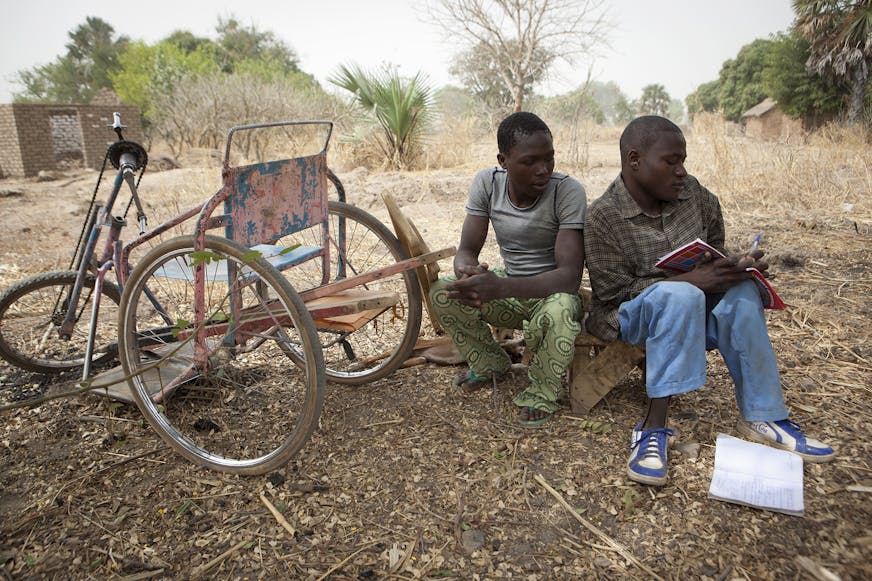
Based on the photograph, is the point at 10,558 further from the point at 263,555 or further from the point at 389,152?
the point at 389,152

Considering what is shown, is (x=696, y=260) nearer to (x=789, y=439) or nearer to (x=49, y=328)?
(x=789, y=439)

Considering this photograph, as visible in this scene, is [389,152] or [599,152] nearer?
[389,152]

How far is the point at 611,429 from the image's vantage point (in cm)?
244

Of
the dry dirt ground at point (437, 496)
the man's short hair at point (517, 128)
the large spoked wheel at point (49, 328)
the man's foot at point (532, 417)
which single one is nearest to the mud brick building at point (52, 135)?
the large spoked wheel at point (49, 328)

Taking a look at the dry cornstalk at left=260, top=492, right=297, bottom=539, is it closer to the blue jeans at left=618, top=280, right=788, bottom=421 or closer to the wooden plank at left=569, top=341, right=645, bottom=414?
the wooden plank at left=569, top=341, right=645, bottom=414

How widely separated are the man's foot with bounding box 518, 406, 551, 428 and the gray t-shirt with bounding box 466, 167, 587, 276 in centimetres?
63

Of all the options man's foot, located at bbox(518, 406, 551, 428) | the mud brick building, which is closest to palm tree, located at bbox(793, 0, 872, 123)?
man's foot, located at bbox(518, 406, 551, 428)

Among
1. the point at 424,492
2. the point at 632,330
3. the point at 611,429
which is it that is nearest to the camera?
the point at 424,492

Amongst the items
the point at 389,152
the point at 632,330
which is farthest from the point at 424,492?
the point at 389,152

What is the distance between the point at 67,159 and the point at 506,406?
23.4 m

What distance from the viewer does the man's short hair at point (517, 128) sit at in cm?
238

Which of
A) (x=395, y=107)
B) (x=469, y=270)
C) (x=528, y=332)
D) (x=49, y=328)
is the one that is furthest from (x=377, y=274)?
(x=395, y=107)

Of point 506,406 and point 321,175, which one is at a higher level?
point 321,175

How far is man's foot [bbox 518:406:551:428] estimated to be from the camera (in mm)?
2492
